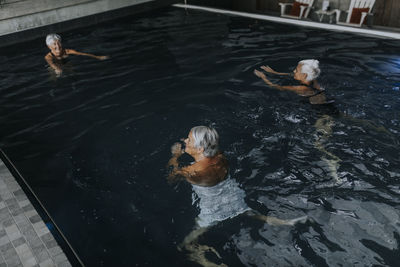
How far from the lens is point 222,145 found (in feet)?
16.1

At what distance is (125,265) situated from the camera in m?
3.36

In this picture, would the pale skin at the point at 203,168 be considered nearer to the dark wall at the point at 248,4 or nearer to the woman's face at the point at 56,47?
the woman's face at the point at 56,47

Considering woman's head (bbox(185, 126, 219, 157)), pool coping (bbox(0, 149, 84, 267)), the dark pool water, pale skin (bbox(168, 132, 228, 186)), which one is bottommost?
pool coping (bbox(0, 149, 84, 267))

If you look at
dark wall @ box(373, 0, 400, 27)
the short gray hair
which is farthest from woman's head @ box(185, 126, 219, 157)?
dark wall @ box(373, 0, 400, 27)

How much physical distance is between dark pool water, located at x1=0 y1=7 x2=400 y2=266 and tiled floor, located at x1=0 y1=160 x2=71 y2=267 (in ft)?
0.85

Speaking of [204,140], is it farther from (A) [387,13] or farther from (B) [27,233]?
(A) [387,13]

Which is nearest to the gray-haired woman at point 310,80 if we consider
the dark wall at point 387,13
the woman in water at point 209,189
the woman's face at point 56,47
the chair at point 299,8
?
the woman in water at point 209,189

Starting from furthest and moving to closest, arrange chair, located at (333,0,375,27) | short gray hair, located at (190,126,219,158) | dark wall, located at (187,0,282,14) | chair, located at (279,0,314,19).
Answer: dark wall, located at (187,0,282,14), chair, located at (279,0,314,19), chair, located at (333,0,375,27), short gray hair, located at (190,126,219,158)

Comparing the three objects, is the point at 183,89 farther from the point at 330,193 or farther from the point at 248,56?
the point at 330,193

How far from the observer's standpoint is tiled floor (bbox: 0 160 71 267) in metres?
3.27

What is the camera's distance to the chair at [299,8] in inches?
456

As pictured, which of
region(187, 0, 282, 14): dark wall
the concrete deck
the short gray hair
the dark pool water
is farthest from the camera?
region(187, 0, 282, 14): dark wall

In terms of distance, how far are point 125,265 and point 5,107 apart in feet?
15.8

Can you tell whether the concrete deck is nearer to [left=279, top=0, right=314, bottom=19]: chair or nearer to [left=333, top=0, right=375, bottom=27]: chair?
[left=279, top=0, right=314, bottom=19]: chair
